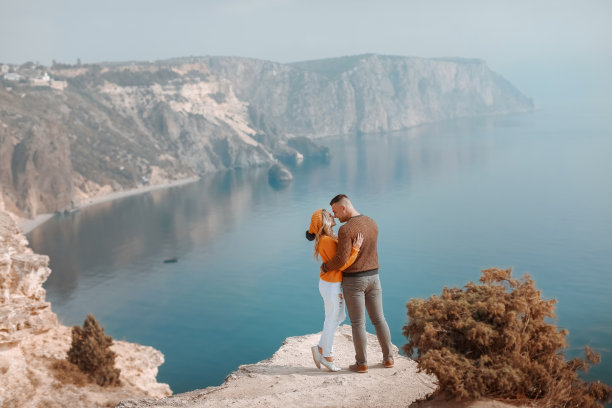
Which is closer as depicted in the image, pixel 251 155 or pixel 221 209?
pixel 221 209

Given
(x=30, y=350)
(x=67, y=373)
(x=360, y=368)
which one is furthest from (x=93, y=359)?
(x=360, y=368)

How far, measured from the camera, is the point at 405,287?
60906mm

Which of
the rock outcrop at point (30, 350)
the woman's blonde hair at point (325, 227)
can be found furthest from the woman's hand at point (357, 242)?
the rock outcrop at point (30, 350)

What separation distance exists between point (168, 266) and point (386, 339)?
218 feet

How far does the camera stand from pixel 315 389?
9586mm

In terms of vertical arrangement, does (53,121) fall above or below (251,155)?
above

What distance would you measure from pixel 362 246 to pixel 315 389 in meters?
2.48

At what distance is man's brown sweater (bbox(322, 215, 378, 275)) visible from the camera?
30.7 feet

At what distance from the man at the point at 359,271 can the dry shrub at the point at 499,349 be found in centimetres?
107

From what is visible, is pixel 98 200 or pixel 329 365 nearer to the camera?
pixel 329 365

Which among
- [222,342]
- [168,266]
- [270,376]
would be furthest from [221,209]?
[270,376]

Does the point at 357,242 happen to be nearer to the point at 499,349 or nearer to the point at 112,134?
the point at 499,349

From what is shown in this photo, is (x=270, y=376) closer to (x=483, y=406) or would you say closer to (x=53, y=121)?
(x=483, y=406)

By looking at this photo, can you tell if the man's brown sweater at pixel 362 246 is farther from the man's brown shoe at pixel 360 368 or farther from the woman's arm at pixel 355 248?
the man's brown shoe at pixel 360 368
